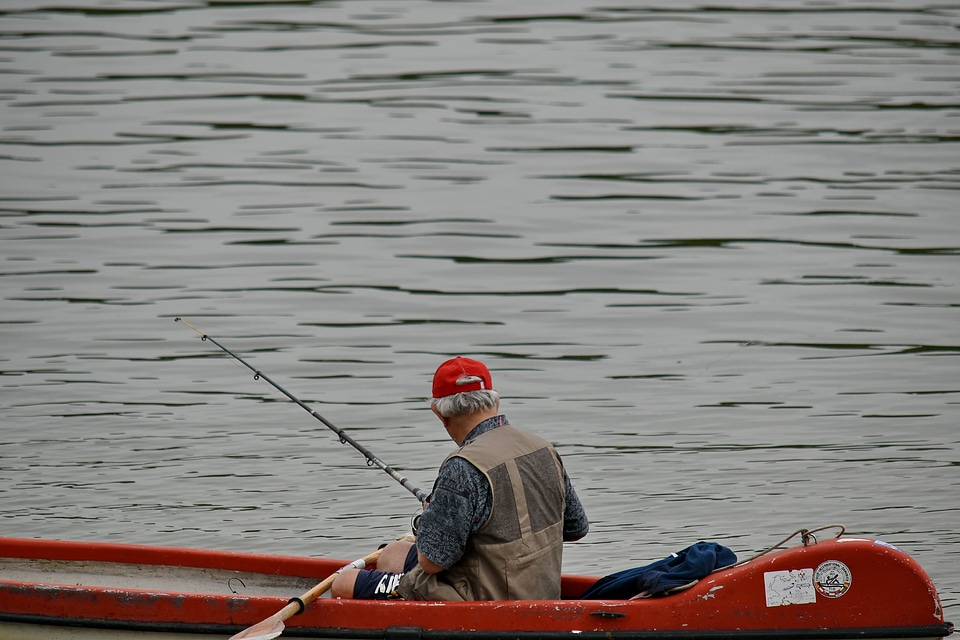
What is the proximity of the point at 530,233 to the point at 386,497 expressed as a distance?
6489 mm

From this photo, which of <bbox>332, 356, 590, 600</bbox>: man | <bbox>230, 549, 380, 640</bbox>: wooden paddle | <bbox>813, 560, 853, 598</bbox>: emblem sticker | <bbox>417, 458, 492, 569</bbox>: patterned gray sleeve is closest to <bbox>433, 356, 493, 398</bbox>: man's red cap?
<bbox>332, 356, 590, 600</bbox>: man

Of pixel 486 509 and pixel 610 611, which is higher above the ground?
pixel 486 509

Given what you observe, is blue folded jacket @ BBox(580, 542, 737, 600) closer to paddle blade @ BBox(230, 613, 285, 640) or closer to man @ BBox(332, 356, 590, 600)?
man @ BBox(332, 356, 590, 600)

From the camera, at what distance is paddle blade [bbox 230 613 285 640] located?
5707 millimetres

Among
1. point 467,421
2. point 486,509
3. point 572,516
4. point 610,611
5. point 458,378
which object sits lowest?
point 610,611

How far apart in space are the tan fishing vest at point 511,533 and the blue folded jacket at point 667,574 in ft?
0.73

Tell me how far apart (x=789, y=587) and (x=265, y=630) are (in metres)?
1.96

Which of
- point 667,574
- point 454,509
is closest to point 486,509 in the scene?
point 454,509

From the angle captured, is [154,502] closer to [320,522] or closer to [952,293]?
[320,522]

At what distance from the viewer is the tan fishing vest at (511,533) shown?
5500 mm

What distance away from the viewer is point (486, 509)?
548cm

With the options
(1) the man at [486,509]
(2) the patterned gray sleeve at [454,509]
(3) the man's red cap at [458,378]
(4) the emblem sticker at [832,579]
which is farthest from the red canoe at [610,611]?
(3) the man's red cap at [458,378]

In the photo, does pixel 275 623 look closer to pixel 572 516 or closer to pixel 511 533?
pixel 511 533

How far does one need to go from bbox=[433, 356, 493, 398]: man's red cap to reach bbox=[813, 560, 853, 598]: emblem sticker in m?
1.39
